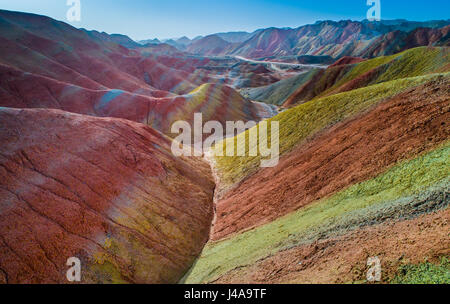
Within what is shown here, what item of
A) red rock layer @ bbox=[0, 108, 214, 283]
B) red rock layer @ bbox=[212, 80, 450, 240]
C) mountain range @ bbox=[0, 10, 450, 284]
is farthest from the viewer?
red rock layer @ bbox=[212, 80, 450, 240]

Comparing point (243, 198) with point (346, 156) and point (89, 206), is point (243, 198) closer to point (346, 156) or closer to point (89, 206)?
point (346, 156)

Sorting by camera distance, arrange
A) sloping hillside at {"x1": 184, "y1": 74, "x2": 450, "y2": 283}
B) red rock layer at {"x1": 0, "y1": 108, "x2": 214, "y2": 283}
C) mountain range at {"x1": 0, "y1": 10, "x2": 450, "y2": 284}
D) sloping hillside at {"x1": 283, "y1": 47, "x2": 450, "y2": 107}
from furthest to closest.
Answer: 1. sloping hillside at {"x1": 283, "y1": 47, "x2": 450, "y2": 107}
2. red rock layer at {"x1": 0, "y1": 108, "x2": 214, "y2": 283}
3. mountain range at {"x1": 0, "y1": 10, "x2": 450, "y2": 284}
4. sloping hillside at {"x1": 184, "y1": 74, "x2": 450, "y2": 283}

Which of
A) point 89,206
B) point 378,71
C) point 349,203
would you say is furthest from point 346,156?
point 378,71

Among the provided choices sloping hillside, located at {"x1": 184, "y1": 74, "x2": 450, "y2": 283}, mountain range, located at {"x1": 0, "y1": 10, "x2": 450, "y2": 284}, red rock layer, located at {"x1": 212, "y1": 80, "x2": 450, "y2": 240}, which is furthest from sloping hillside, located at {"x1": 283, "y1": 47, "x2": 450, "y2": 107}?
mountain range, located at {"x1": 0, "y1": 10, "x2": 450, "y2": 284}

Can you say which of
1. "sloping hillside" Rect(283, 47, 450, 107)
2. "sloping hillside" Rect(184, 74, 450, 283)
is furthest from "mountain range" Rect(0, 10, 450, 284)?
"sloping hillside" Rect(283, 47, 450, 107)

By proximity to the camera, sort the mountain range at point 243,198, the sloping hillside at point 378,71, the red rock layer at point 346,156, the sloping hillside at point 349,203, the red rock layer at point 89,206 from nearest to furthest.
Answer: the sloping hillside at point 349,203 < the mountain range at point 243,198 < the red rock layer at point 89,206 < the red rock layer at point 346,156 < the sloping hillside at point 378,71

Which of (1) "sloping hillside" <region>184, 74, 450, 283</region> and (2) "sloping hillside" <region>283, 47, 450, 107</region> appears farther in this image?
(2) "sloping hillside" <region>283, 47, 450, 107</region>

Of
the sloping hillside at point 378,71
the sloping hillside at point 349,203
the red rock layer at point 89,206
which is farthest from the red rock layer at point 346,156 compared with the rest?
the sloping hillside at point 378,71

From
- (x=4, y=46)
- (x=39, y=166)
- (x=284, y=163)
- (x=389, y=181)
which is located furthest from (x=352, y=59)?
(x=4, y=46)

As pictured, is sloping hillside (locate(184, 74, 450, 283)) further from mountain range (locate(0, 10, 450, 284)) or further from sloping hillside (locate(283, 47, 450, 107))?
sloping hillside (locate(283, 47, 450, 107))

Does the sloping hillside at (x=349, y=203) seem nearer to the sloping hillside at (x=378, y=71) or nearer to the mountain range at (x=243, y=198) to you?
the mountain range at (x=243, y=198)

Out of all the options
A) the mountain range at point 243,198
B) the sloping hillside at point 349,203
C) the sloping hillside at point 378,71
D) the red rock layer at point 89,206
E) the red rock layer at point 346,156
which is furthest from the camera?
the sloping hillside at point 378,71

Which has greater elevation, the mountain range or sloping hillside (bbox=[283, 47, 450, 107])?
sloping hillside (bbox=[283, 47, 450, 107])
